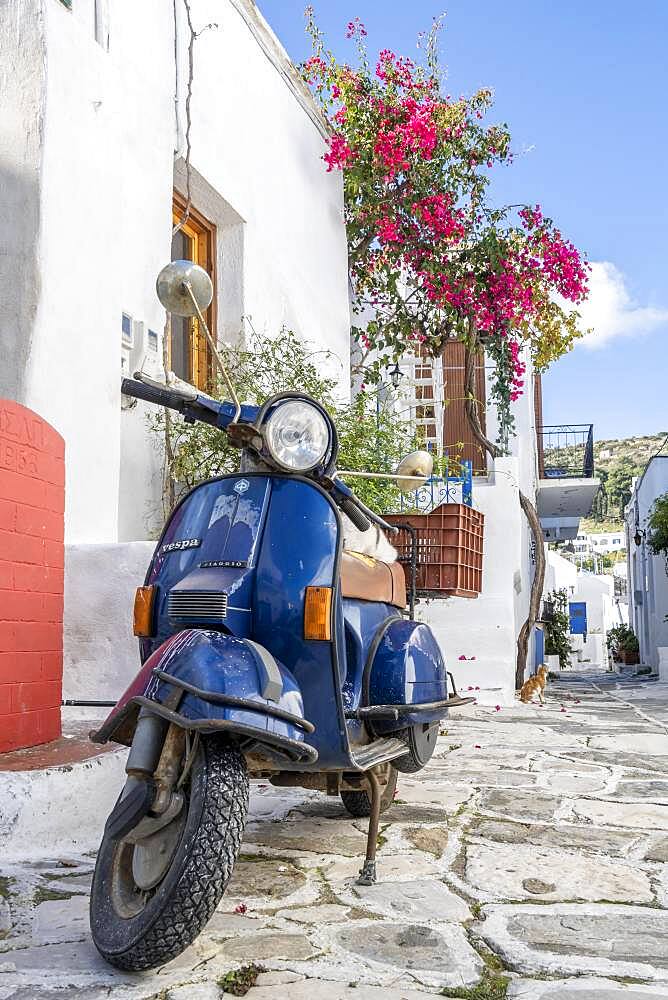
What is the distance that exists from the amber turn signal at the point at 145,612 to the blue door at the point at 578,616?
147 ft

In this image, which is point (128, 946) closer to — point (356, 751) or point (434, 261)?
point (356, 751)

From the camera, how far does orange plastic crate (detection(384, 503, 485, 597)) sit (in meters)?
4.82

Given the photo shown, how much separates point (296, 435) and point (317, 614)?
53 centimetres

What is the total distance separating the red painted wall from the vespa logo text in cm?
99

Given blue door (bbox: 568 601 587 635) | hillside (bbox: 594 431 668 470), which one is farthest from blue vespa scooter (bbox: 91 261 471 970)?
hillside (bbox: 594 431 668 470)

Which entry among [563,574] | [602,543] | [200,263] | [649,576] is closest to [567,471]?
[649,576]

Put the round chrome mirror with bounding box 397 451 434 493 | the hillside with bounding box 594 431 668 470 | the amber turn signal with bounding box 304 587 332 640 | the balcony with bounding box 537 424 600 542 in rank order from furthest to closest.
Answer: the hillside with bounding box 594 431 668 470 → the balcony with bounding box 537 424 600 542 → the round chrome mirror with bounding box 397 451 434 493 → the amber turn signal with bounding box 304 587 332 640

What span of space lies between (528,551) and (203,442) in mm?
10400

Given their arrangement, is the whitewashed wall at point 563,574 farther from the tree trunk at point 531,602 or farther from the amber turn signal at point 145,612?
the amber turn signal at point 145,612

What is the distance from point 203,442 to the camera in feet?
18.5

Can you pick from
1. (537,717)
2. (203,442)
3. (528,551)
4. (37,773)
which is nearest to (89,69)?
(203,442)

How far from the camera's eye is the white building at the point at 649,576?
20797mm

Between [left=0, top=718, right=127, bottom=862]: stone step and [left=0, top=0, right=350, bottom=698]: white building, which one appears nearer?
[left=0, top=718, right=127, bottom=862]: stone step

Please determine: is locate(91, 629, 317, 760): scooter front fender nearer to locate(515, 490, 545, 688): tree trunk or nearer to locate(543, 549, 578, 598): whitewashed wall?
locate(515, 490, 545, 688): tree trunk
